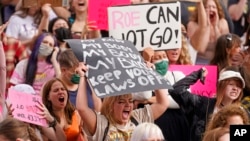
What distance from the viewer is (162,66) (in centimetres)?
1200

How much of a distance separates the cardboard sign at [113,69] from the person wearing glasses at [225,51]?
1772 mm

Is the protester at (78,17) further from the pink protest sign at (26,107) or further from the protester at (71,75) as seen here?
the pink protest sign at (26,107)

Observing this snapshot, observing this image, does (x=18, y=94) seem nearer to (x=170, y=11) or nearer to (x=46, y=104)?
(x=46, y=104)

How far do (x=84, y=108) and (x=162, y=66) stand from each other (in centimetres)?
177

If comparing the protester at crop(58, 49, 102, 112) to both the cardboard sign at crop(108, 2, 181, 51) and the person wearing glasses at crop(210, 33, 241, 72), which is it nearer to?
the cardboard sign at crop(108, 2, 181, 51)

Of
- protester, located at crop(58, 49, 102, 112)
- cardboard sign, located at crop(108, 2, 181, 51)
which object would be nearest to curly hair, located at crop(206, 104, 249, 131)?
protester, located at crop(58, 49, 102, 112)

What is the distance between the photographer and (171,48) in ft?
40.3

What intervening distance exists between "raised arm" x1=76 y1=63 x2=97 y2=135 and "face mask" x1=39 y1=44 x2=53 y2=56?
7.81ft

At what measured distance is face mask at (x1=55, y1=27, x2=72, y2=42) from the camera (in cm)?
1358

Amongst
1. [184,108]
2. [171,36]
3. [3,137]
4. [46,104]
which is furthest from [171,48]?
[3,137]

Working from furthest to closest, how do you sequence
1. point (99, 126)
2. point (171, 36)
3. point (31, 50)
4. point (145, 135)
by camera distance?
1. point (31, 50)
2. point (171, 36)
3. point (99, 126)
4. point (145, 135)

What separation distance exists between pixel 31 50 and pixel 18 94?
276 centimetres

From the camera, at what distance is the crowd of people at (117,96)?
10.4 metres

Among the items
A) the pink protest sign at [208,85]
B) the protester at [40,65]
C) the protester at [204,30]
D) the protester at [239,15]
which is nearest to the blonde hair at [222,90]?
the pink protest sign at [208,85]
